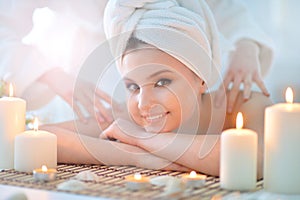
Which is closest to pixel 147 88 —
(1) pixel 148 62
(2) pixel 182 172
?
(1) pixel 148 62

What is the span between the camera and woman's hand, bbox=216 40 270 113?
3.85ft

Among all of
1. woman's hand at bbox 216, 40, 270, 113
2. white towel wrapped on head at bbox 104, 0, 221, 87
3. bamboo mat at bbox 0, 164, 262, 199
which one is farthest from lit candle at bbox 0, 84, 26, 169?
woman's hand at bbox 216, 40, 270, 113

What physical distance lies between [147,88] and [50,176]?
0.29 meters

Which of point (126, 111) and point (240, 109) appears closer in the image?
point (240, 109)

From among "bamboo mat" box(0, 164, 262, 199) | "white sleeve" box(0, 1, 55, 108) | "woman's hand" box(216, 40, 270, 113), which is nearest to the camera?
"bamboo mat" box(0, 164, 262, 199)

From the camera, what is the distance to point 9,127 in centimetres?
127

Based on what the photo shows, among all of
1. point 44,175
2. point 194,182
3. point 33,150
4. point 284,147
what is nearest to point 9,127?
point 33,150

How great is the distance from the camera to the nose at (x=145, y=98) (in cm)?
123

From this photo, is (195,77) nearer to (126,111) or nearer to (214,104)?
(214,104)

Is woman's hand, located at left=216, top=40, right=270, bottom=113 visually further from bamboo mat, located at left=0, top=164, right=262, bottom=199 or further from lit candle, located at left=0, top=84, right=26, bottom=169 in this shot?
lit candle, located at left=0, top=84, right=26, bottom=169

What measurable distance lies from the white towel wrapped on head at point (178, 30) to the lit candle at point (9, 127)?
291mm

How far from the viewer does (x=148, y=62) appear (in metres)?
1.22

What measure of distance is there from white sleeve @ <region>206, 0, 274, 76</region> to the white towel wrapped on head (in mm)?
19

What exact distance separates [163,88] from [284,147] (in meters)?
0.32
